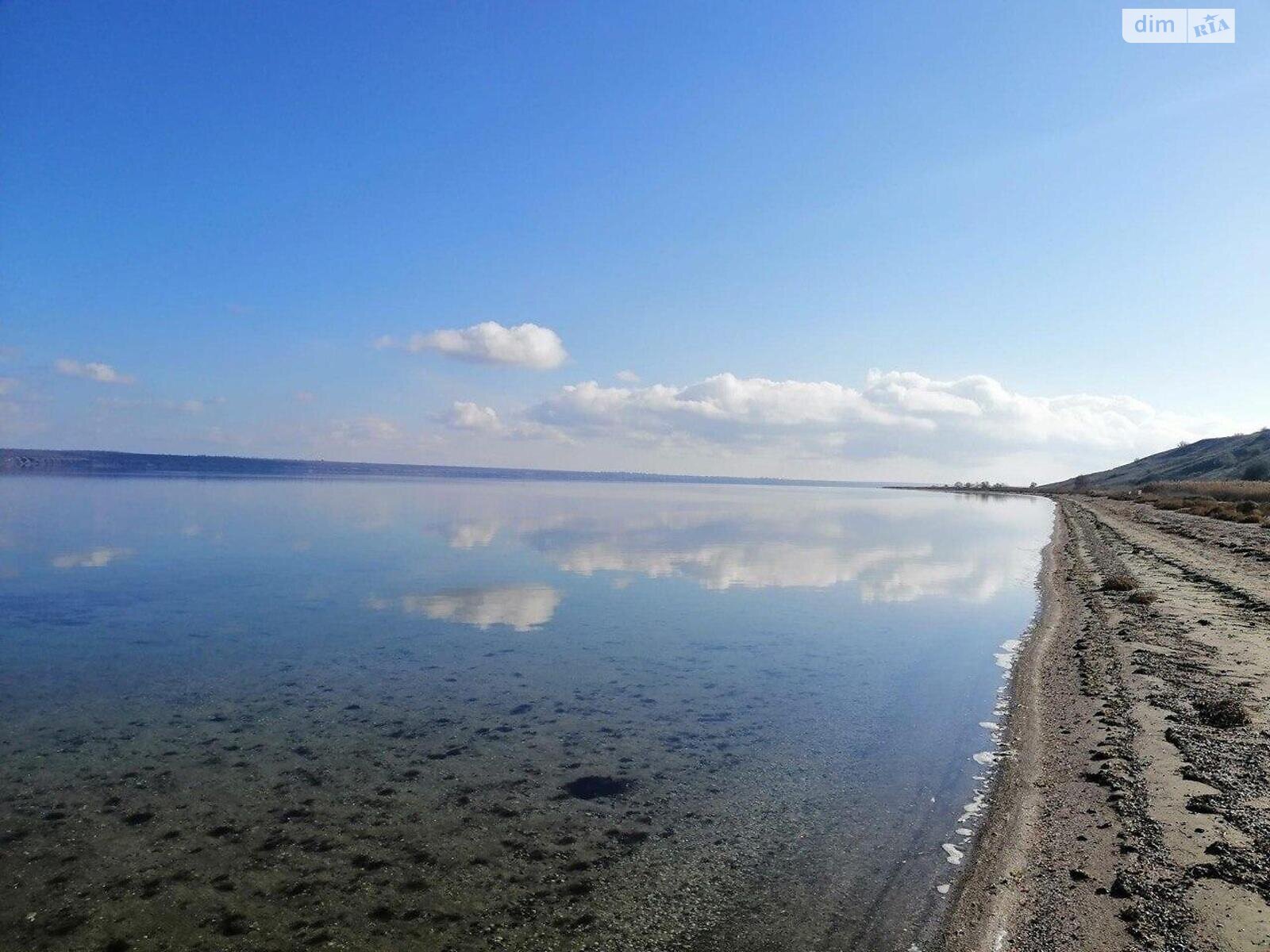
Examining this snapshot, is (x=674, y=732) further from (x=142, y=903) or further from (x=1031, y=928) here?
(x=142, y=903)

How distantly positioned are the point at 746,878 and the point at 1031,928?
2.75 m

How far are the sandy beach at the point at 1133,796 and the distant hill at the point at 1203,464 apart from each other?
392ft

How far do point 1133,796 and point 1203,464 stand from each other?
520 feet

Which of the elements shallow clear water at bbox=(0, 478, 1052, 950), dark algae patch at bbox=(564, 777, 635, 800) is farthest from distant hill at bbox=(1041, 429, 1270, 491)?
dark algae patch at bbox=(564, 777, 635, 800)

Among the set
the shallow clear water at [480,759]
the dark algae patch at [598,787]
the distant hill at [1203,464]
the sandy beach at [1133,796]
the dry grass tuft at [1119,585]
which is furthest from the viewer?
the distant hill at [1203,464]

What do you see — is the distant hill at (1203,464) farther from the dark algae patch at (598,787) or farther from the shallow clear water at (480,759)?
the dark algae patch at (598,787)

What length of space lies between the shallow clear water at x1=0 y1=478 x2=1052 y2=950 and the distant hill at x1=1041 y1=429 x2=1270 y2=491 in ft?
386

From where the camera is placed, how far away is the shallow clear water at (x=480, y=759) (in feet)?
23.2

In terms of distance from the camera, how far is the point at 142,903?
7.02 meters

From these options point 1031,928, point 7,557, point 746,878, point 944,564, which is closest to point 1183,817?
point 1031,928

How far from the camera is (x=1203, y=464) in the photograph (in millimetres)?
132000

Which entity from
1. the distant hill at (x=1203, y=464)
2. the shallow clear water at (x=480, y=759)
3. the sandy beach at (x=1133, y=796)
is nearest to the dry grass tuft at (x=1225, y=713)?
the sandy beach at (x=1133, y=796)

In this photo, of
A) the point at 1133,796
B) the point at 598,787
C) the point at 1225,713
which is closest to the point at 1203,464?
the point at 1225,713

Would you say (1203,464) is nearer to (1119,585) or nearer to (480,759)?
(1119,585)
